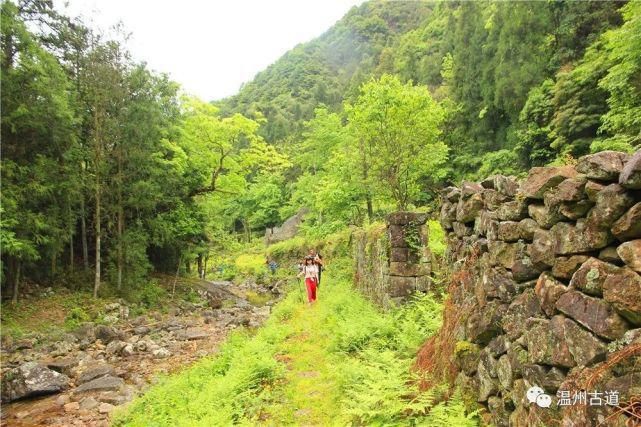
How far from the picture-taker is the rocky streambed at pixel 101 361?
9.88 m

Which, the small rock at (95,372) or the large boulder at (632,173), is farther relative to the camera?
the small rock at (95,372)

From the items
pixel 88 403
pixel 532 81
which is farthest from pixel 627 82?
pixel 88 403

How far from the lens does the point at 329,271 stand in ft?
67.5

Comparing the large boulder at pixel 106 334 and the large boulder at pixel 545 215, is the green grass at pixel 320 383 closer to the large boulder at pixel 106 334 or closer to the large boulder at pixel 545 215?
the large boulder at pixel 545 215

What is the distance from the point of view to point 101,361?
13.3 metres

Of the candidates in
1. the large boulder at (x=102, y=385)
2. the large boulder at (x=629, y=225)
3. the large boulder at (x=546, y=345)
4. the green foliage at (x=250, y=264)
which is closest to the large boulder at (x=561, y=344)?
the large boulder at (x=546, y=345)

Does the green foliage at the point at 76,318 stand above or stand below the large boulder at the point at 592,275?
below

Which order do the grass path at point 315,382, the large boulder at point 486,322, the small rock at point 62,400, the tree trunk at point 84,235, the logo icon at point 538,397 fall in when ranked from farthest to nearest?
the tree trunk at point 84,235
the small rock at point 62,400
the grass path at point 315,382
the large boulder at point 486,322
the logo icon at point 538,397

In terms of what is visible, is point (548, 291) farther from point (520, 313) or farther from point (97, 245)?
point (97, 245)

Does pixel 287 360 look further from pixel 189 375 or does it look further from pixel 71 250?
pixel 71 250

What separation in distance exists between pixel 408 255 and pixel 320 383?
142 inches

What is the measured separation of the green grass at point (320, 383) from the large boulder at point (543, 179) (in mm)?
2384

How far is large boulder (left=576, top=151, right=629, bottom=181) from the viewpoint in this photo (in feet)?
9.40

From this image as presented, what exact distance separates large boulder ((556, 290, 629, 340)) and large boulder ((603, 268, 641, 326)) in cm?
7
